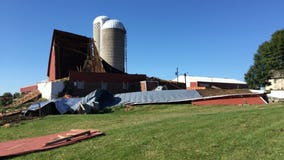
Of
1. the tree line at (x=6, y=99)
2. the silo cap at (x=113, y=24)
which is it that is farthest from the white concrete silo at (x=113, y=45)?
the tree line at (x=6, y=99)

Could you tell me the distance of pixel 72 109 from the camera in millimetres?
24266

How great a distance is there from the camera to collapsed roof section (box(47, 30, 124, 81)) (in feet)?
135

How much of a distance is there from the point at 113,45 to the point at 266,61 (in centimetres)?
2854

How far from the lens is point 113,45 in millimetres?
49875

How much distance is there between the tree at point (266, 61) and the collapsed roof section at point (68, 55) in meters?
26.4

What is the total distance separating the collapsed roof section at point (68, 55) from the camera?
4109cm

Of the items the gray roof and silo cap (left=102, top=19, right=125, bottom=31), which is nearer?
the gray roof

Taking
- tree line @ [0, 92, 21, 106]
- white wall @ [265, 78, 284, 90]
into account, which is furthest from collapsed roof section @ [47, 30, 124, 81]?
white wall @ [265, 78, 284, 90]

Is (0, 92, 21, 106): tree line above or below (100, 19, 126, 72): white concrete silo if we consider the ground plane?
below

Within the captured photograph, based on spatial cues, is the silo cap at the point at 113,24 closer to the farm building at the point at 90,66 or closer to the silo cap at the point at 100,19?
the farm building at the point at 90,66

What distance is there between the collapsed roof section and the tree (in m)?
26.4

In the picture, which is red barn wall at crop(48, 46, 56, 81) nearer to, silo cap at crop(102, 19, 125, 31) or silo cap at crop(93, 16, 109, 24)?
silo cap at crop(102, 19, 125, 31)

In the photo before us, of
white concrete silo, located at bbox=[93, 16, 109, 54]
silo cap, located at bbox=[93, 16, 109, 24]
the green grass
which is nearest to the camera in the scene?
the green grass

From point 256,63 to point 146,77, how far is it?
23958mm
